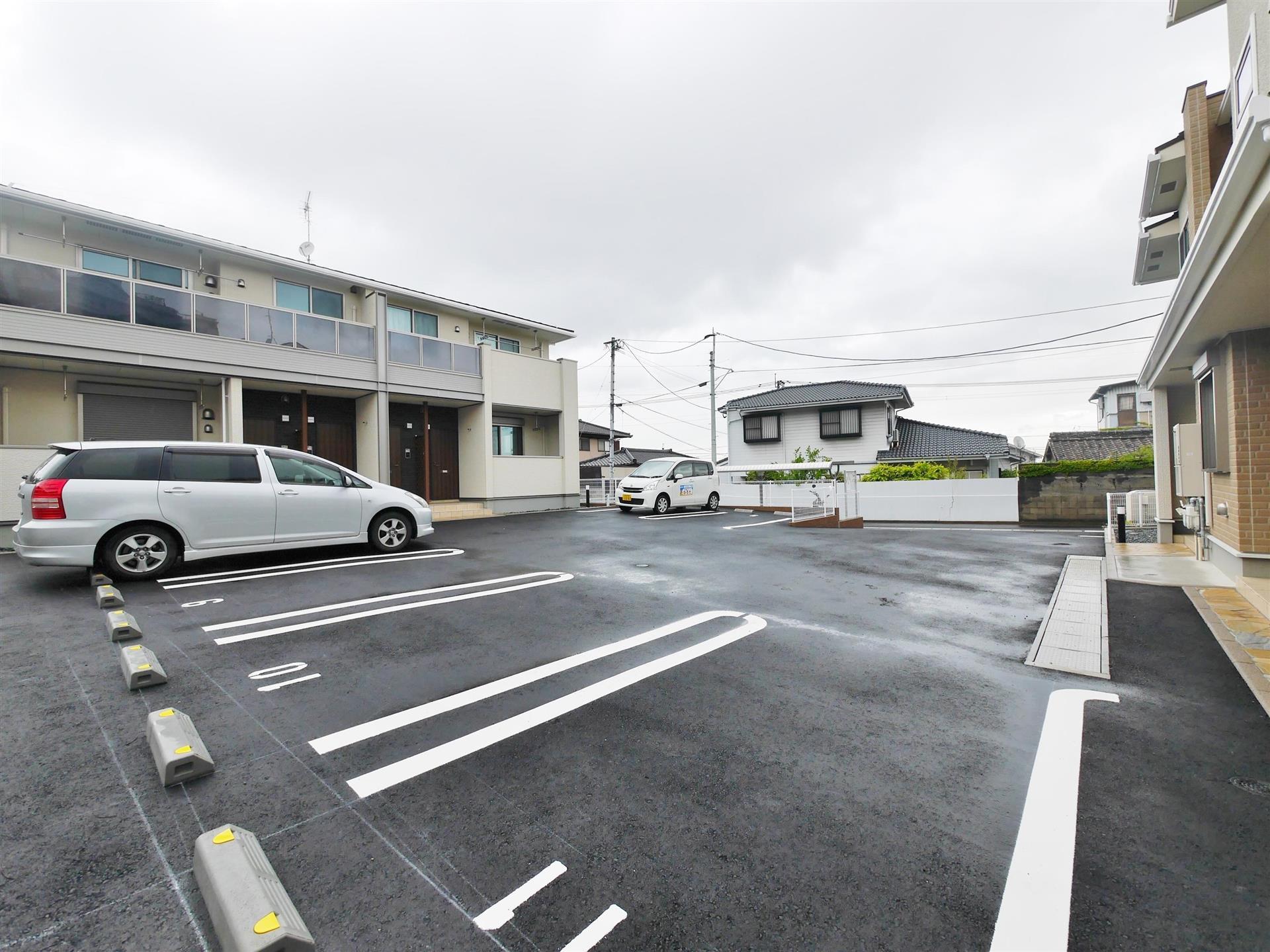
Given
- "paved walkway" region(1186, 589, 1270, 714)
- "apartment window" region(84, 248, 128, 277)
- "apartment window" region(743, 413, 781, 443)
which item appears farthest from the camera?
"apartment window" region(743, 413, 781, 443)

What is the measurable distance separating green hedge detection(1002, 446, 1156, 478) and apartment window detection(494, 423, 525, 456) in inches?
608

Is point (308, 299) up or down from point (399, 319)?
up

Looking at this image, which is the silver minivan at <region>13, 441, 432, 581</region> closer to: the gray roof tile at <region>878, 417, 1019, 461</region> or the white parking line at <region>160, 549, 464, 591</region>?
the white parking line at <region>160, 549, 464, 591</region>

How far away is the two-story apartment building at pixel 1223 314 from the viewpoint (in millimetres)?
2998

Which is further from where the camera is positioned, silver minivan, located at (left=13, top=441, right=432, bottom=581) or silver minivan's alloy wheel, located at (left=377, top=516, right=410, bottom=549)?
silver minivan's alloy wheel, located at (left=377, top=516, right=410, bottom=549)

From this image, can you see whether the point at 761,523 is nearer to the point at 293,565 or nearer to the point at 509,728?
the point at 293,565

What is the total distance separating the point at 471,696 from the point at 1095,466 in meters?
18.6

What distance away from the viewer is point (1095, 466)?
15.0 m

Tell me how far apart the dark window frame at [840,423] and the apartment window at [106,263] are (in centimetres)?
2357

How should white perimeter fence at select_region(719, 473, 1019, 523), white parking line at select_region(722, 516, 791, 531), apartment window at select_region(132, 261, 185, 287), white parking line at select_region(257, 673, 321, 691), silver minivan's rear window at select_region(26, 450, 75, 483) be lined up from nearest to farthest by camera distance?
white parking line at select_region(257, 673, 321, 691) < silver minivan's rear window at select_region(26, 450, 75, 483) < apartment window at select_region(132, 261, 185, 287) < white parking line at select_region(722, 516, 791, 531) < white perimeter fence at select_region(719, 473, 1019, 523)

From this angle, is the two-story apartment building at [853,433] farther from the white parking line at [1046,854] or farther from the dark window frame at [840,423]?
the white parking line at [1046,854]

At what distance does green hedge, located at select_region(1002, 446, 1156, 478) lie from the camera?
48.0 ft

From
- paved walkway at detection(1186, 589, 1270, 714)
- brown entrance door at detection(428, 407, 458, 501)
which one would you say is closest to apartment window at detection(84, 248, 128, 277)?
brown entrance door at detection(428, 407, 458, 501)

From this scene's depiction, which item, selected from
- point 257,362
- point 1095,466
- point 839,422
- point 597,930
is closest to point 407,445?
point 257,362
